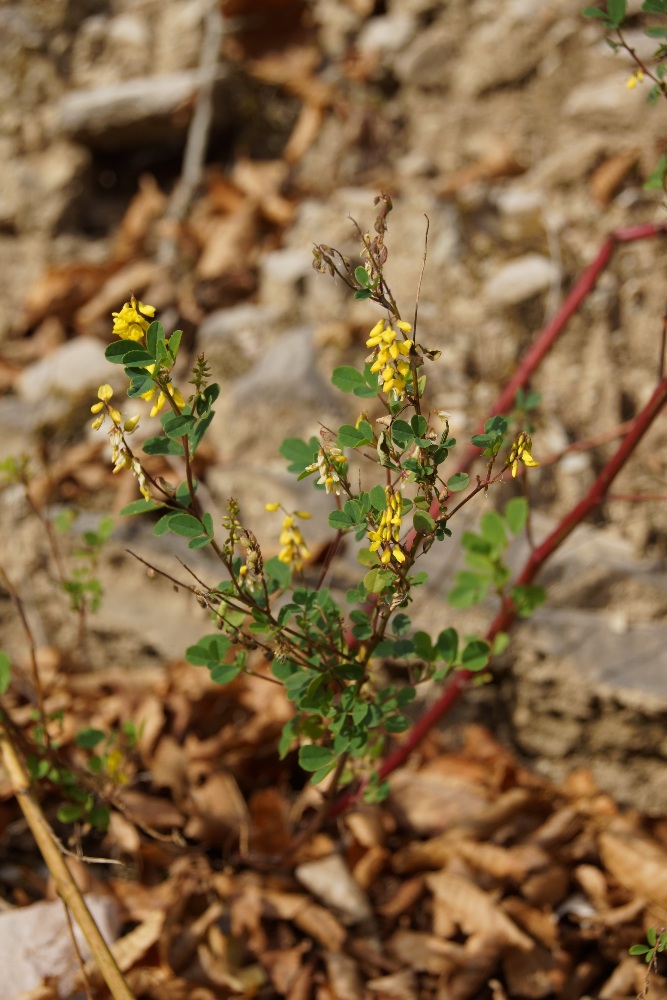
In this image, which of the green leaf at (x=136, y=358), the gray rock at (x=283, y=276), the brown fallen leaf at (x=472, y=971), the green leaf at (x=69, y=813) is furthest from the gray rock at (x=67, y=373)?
the brown fallen leaf at (x=472, y=971)

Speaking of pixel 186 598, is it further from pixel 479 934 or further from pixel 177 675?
pixel 479 934

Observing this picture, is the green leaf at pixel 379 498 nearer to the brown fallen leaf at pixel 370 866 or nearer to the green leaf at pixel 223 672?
the green leaf at pixel 223 672

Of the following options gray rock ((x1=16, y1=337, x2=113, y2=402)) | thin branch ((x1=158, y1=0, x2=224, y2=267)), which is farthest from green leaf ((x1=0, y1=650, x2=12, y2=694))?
thin branch ((x1=158, y1=0, x2=224, y2=267))

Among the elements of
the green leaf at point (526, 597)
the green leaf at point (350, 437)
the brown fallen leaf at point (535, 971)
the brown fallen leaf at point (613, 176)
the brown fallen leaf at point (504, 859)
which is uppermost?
the brown fallen leaf at point (613, 176)

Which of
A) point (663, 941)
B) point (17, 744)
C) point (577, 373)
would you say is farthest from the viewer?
point (577, 373)

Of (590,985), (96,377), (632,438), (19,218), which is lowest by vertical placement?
(590,985)

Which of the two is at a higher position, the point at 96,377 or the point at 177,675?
the point at 96,377

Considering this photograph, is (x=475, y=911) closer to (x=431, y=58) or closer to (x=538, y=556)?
(x=538, y=556)

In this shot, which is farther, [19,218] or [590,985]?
[19,218]

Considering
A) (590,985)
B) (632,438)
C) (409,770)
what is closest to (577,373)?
(632,438)
